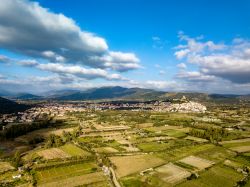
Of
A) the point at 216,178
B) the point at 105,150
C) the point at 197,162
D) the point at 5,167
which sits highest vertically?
the point at 105,150

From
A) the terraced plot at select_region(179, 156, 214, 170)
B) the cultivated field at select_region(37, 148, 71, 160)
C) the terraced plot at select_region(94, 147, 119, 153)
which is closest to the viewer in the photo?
the terraced plot at select_region(179, 156, 214, 170)

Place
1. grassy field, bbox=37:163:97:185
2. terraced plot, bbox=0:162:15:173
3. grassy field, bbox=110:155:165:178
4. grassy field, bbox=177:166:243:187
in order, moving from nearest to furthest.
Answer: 1. grassy field, bbox=177:166:243:187
2. grassy field, bbox=37:163:97:185
3. grassy field, bbox=110:155:165:178
4. terraced plot, bbox=0:162:15:173

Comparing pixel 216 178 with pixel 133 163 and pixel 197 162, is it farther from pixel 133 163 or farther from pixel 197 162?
pixel 133 163

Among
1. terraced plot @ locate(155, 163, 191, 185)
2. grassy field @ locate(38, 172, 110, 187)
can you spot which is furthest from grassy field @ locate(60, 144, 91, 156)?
terraced plot @ locate(155, 163, 191, 185)

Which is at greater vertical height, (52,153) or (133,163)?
(52,153)

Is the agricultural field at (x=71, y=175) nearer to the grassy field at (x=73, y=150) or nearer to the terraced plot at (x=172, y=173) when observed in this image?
the grassy field at (x=73, y=150)

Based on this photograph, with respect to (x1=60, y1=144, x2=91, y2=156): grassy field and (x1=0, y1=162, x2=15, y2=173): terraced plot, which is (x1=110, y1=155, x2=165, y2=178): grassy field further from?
(x1=0, y1=162, x2=15, y2=173): terraced plot

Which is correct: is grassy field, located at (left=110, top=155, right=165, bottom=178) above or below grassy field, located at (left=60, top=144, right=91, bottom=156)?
below

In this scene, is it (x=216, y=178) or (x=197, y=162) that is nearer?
(x=216, y=178)

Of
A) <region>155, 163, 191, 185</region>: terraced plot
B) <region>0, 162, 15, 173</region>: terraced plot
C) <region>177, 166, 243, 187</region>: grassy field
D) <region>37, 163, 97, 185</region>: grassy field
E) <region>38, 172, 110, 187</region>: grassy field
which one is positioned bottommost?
<region>177, 166, 243, 187</region>: grassy field

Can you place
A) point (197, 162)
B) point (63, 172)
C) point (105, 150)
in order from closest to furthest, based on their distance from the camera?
1. point (63, 172)
2. point (197, 162)
3. point (105, 150)

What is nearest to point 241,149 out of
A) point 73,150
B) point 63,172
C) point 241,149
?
point 241,149
